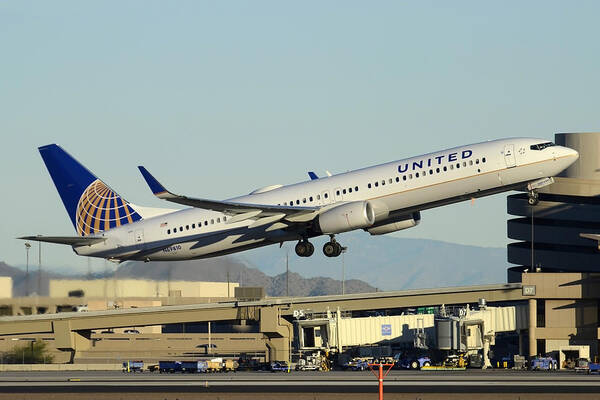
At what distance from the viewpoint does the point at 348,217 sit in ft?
248

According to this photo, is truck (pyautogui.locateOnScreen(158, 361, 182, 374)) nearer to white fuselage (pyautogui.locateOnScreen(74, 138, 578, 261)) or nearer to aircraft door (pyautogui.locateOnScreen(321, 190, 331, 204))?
white fuselage (pyautogui.locateOnScreen(74, 138, 578, 261))

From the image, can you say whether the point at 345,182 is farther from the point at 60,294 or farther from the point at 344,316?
the point at 344,316

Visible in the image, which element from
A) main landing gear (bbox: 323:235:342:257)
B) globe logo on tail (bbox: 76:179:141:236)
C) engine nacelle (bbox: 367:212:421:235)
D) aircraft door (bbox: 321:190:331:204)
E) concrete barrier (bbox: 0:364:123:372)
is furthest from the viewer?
concrete barrier (bbox: 0:364:123:372)

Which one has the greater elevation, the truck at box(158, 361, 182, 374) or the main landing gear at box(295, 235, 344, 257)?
the main landing gear at box(295, 235, 344, 257)

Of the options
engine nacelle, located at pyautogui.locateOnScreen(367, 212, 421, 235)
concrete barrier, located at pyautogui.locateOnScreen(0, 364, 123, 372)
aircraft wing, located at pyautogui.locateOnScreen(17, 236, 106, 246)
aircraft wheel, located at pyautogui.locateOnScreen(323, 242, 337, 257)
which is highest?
engine nacelle, located at pyautogui.locateOnScreen(367, 212, 421, 235)

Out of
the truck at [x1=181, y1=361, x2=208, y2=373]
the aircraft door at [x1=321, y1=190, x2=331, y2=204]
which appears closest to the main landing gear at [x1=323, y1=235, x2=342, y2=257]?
the aircraft door at [x1=321, y1=190, x2=331, y2=204]

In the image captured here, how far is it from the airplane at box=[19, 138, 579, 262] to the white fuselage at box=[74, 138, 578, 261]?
0.20 feet

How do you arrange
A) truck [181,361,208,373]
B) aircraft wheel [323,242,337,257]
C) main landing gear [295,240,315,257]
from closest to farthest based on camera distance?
aircraft wheel [323,242,337,257], main landing gear [295,240,315,257], truck [181,361,208,373]

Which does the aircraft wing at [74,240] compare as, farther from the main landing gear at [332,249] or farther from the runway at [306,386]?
the main landing gear at [332,249]

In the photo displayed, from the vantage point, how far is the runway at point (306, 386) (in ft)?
203

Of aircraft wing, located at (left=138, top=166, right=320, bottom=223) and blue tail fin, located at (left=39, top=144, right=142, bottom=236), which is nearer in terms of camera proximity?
aircraft wing, located at (left=138, top=166, right=320, bottom=223)

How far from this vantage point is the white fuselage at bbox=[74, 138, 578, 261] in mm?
74375
